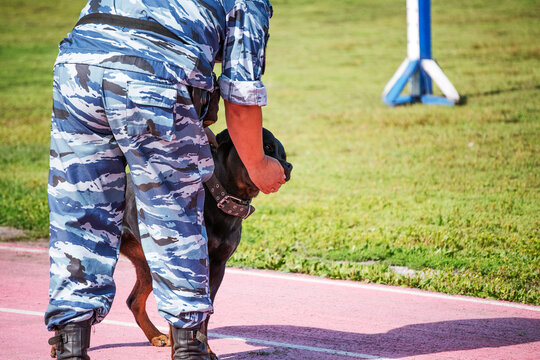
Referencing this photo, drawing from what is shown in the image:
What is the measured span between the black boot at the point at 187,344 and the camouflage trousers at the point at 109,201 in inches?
2.0

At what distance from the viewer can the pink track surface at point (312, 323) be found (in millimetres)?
4367

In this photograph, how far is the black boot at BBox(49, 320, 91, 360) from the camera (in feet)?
10.1

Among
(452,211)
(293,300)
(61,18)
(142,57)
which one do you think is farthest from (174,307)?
(61,18)

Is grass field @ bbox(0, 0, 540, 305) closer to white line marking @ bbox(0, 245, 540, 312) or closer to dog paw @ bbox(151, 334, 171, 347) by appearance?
white line marking @ bbox(0, 245, 540, 312)

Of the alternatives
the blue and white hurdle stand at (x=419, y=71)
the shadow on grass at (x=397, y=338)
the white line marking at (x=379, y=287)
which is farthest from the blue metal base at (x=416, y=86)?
the shadow on grass at (x=397, y=338)

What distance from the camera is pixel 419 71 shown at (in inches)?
607

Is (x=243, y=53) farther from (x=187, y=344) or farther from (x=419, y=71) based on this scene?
(x=419, y=71)

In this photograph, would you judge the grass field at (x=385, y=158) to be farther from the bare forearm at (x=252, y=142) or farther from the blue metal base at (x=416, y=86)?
the bare forearm at (x=252, y=142)

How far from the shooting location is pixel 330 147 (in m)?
12.4

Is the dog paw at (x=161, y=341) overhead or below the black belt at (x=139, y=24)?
below

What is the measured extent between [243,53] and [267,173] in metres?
0.63

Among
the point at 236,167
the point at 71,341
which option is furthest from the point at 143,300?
the point at 71,341

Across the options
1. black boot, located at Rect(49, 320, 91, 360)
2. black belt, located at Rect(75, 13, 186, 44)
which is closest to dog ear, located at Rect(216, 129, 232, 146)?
black belt, located at Rect(75, 13, 186, 44)

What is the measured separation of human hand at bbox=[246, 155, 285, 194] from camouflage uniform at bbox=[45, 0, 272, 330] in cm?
29
